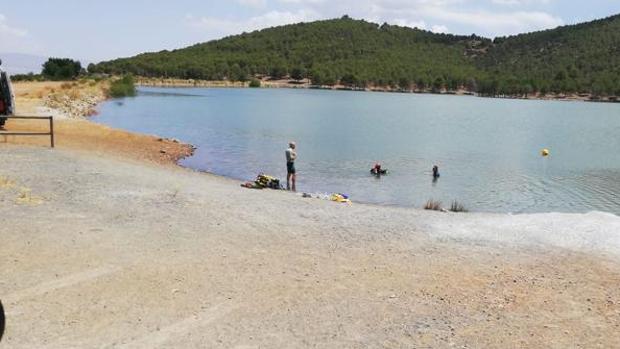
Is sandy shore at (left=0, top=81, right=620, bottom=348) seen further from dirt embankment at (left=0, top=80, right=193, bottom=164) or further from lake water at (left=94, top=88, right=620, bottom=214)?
dirt embankment at (left=0, top=80, right=193, bottom=164)

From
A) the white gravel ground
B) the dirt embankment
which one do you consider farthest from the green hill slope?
the white gravel ground

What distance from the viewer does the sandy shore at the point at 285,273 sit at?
734cm

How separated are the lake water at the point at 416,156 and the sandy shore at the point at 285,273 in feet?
28.7

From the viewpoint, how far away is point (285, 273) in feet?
31.2

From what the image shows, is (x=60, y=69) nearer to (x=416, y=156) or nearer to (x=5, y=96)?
(x=416, y=156)

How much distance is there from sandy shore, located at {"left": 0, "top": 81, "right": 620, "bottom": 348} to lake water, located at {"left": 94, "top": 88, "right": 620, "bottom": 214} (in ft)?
28.7

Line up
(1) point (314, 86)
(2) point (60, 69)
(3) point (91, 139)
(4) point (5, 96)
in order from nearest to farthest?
(4) point (5, 96), (3) point (91, 139), (2) point (60, 69), (1) point (314, 86)

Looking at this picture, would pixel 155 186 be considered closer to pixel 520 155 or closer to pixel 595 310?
pixel 595 310

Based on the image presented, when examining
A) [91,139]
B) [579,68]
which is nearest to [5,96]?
[91,139]

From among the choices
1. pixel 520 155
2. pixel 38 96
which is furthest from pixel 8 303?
pixel 38 96

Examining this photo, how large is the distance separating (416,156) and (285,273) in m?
28.0

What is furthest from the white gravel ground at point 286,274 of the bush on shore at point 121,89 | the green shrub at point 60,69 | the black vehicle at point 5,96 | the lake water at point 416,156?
the green shrub at point 60,69

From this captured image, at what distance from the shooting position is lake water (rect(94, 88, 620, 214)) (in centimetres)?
2448

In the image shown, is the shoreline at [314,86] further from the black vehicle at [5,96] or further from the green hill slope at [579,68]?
the black vehicle at [5,96]
